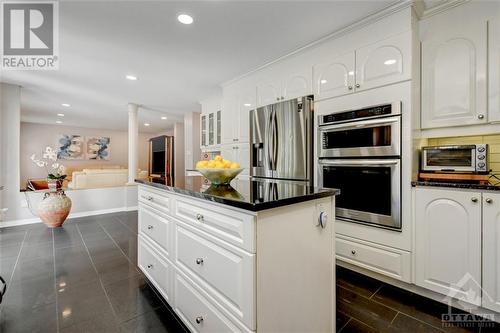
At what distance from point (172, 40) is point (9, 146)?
3418mm

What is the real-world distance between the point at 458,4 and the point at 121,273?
3692 millimetres

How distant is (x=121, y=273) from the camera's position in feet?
7.33

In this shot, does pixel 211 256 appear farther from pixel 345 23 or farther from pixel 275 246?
pixel 345 23

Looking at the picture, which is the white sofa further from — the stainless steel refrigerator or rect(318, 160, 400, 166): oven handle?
rect(318, 160, 400, 166): oven handle

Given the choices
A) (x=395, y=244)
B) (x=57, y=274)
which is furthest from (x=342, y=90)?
(x=57, y=274)

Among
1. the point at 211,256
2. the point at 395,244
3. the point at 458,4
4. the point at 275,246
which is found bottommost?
the point at 395,244

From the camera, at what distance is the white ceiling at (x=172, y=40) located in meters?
1.88

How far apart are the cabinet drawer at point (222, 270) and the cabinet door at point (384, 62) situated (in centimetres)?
184

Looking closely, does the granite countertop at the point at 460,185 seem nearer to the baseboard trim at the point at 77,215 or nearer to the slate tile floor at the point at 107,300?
the slate tile floor at the point at 107,300

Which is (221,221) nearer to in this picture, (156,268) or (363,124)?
(156,268)

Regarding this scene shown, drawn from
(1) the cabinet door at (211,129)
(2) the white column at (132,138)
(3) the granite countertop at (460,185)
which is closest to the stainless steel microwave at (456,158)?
(3) the granite countertop at (460,185)

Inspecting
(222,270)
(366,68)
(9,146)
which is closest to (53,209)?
(9,146)

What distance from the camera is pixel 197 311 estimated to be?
1280mm

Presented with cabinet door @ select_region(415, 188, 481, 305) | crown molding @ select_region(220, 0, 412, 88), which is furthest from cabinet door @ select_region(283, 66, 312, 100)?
cabinet door @ select_region(415, 188, 481, 305)
